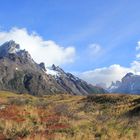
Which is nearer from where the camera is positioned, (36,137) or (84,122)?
(36,137)

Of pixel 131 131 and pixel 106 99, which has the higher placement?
pixel 106 99

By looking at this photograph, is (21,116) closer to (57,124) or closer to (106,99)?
(57,124)

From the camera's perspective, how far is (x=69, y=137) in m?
20.6

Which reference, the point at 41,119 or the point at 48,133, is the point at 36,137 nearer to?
the point at 48,133

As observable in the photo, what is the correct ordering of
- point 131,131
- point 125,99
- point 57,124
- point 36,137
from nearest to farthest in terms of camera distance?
point 36,137
point 131,131
point 57,124
point 125,99

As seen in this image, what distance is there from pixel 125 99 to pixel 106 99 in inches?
161

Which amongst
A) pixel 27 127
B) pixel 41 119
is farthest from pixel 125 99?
pixel 27 127

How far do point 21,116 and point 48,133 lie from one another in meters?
6.69

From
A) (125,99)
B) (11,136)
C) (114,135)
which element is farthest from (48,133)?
(125,99)

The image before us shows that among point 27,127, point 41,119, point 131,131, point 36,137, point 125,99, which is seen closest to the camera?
point 36,137

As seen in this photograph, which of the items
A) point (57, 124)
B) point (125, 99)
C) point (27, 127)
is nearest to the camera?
point (27, 127)

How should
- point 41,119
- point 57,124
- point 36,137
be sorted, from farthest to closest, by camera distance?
point 41,119
point 57,124
point 36,137

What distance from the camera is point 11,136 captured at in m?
21.5

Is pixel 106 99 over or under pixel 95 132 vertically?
over
